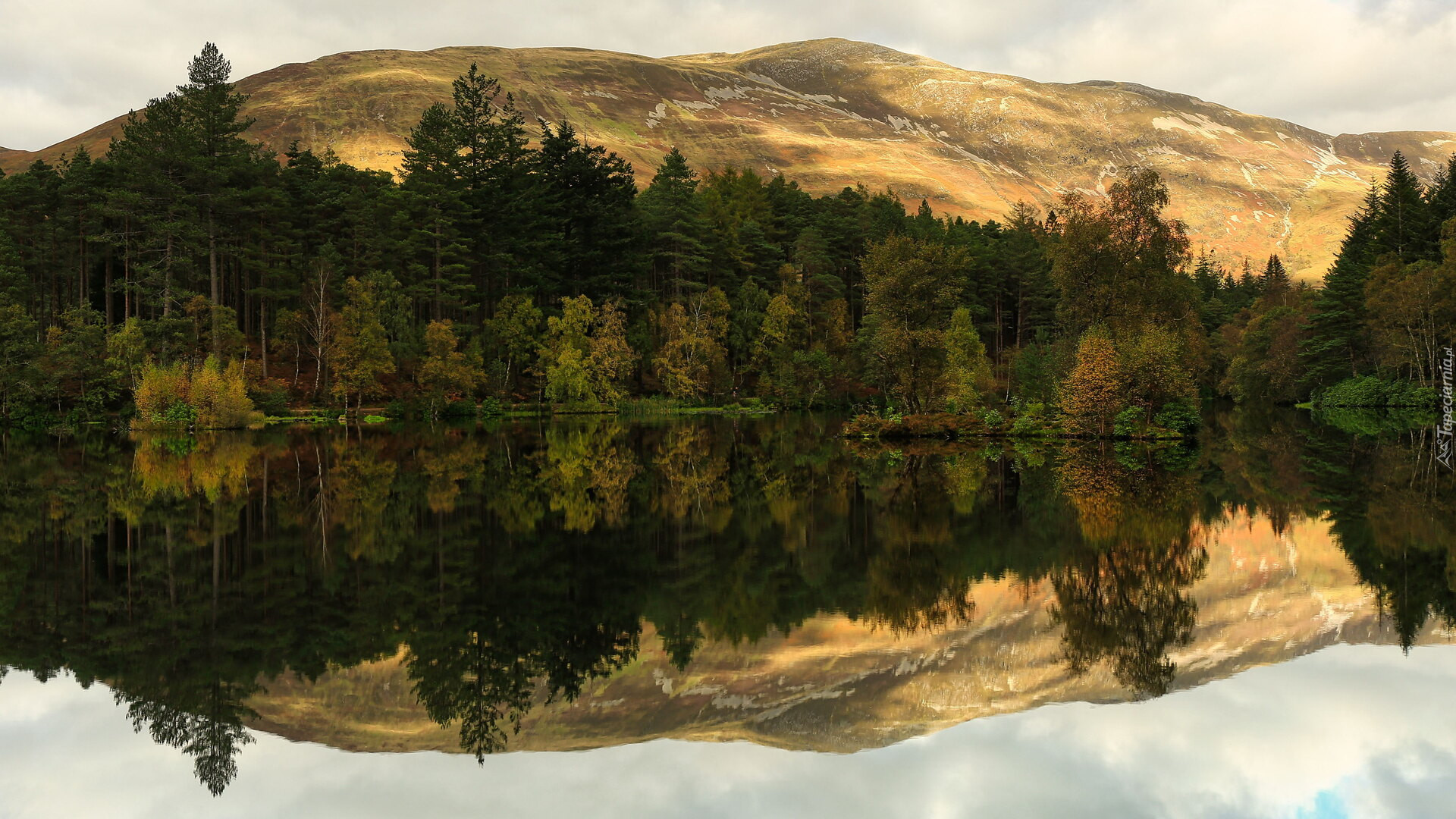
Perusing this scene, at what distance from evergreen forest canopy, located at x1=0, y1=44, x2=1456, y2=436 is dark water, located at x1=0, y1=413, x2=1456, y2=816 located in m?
23.9

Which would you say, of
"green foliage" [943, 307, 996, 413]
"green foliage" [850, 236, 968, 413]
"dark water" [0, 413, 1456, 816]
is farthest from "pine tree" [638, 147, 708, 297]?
"dark water" [0, 413, 1456, 816]

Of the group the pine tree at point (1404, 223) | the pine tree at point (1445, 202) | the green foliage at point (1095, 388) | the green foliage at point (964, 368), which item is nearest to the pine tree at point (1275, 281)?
the pine tree at point (1404, 223)

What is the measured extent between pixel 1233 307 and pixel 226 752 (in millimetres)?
146741

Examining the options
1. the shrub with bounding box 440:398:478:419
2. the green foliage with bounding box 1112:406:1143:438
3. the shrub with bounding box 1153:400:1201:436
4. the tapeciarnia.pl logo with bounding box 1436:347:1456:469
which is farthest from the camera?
the shrub with bounding box 440:398:478:419

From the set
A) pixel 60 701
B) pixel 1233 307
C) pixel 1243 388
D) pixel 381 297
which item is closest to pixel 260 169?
pixel 381 297

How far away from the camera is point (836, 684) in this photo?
9820 mm

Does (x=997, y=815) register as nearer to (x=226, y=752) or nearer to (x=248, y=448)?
(x=226, y=752)

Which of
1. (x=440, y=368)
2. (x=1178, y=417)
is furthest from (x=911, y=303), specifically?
(x=440, y=368)

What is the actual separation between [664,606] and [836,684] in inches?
121

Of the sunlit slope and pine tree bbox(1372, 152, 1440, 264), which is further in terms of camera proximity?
pine tree bbox(1372, 152, 1440, 264)

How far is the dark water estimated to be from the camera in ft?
28.8

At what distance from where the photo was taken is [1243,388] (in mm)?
95750

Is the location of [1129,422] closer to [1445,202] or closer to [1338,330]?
[1338,330]

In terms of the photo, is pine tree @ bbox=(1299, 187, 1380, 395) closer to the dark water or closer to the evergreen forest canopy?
the evergreen forest canopy
